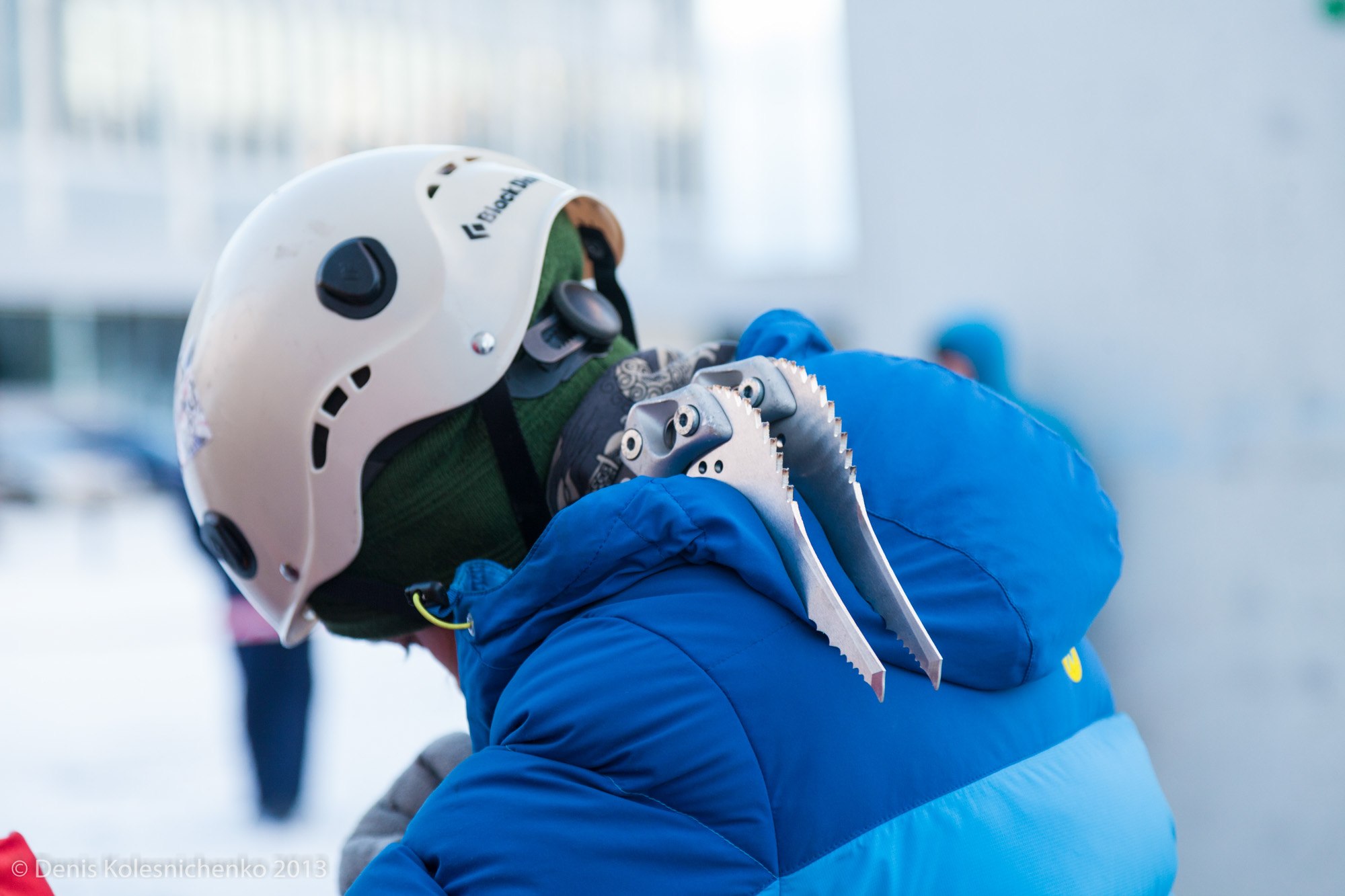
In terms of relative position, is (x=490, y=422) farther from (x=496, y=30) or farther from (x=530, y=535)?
(x=496, y=30)

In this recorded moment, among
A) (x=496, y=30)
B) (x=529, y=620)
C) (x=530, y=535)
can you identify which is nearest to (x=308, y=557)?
(x=530, y=535)

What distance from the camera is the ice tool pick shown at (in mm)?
841

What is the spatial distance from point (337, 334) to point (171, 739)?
4138mm

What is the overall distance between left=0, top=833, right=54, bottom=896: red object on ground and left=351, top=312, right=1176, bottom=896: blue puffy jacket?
0.51 metres

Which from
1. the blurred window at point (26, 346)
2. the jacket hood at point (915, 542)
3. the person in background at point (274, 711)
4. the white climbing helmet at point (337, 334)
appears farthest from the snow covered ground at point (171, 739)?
the blurred window at point (26, 346)

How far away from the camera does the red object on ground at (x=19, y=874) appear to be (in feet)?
3.86

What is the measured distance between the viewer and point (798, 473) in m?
0.91

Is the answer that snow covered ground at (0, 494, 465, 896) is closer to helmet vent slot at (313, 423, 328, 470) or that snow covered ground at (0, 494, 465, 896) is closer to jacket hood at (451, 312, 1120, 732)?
helmet vent slot at (313, 423, 328, 470)

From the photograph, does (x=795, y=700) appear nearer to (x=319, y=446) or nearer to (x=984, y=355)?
(x=319, y=446)

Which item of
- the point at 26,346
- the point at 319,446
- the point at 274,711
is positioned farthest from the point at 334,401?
the point at 26,346

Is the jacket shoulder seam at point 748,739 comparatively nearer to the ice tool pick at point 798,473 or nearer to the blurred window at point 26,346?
the ice tool pick at point 798,473

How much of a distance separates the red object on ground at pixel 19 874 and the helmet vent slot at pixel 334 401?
55 centimetres

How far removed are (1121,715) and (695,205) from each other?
35158mm

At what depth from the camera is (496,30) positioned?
106 feet
